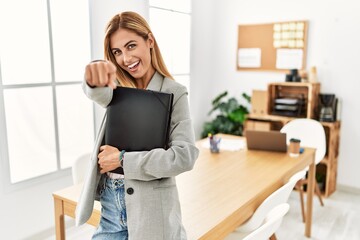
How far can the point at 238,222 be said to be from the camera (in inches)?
61.1

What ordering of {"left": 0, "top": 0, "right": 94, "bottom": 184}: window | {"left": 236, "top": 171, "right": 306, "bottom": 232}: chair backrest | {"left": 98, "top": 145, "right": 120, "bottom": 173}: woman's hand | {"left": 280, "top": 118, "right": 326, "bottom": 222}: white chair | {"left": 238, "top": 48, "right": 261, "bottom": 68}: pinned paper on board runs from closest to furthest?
{"left": 98, "top": 145, "right": 120, "bottom": 173}: woman's hand, {"left": 236, "top": 171, "right": 306, "bottom": 232}: chair backrest, {"left": 0, "top": 0, "right": 94, "bottom": 184}: window, {"left": 280, "top": 118, "right": 326, "bottom": 222}: white chair, {"left": 238, "top": 48, "right": 261, "bottom": 68}: pinned paper on board

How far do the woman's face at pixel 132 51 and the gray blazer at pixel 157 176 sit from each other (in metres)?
0.07

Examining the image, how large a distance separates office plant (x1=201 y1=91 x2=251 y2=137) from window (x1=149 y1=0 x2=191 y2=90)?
1.70ft

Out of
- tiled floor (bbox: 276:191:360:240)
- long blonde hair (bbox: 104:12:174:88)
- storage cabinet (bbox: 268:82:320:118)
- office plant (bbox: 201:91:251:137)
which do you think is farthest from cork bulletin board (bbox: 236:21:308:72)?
long blonde hair (bbox: 104:12:174:88)

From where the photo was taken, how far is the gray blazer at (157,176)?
987mm

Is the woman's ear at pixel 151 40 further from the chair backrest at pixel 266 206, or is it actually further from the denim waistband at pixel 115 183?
the chair backrest at pixel 266 206

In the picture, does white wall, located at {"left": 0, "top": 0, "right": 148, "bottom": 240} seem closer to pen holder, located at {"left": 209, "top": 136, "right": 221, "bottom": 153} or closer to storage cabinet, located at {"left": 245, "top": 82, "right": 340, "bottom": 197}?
pen holder, located at {"left": 209, "top": 136, "right": 221, "bottom": 153}

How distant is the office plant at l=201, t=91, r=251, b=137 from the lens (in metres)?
4.02

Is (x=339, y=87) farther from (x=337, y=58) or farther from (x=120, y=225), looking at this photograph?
(x=120, y=225)

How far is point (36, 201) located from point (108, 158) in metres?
1.85

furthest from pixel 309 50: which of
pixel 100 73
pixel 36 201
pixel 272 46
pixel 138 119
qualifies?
pixel 100 73

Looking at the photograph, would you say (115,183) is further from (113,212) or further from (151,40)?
(151,40)

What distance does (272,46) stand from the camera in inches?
157

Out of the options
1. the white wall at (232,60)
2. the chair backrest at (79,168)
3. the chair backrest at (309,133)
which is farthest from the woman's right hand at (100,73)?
the chair backrest at (309,133)
